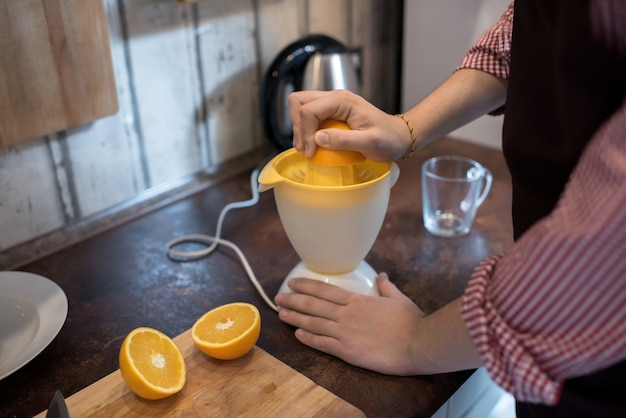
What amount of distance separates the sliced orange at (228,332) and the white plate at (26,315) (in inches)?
7.3

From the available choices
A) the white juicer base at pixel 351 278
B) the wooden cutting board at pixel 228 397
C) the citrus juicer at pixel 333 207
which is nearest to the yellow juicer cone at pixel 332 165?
the citrus juicer at pixel 333 207

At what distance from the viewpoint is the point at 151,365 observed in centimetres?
71

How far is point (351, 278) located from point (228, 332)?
20 cm

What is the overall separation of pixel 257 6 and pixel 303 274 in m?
0.63

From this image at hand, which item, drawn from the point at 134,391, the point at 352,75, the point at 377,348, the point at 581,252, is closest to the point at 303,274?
the point at 377,348

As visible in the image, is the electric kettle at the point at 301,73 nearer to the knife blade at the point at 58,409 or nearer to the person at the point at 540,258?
the person at the point at 540,258

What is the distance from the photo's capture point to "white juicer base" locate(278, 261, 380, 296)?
845mm

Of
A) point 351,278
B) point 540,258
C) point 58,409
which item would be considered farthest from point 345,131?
point 58,409

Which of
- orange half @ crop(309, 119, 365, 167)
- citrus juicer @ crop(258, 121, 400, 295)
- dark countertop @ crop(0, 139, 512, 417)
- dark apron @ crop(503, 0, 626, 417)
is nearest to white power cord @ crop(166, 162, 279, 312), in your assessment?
dark countertop @ crop(0, 139, 512, 417)

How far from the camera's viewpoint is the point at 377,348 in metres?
0.74

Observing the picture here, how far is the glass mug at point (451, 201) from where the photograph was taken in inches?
42.0

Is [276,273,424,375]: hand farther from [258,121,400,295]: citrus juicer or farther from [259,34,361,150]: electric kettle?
[259,34,361,150]: electric kettle

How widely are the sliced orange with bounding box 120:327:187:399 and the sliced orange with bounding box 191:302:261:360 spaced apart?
0.03m

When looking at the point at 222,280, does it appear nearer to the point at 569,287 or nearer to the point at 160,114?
the point at 160,114
